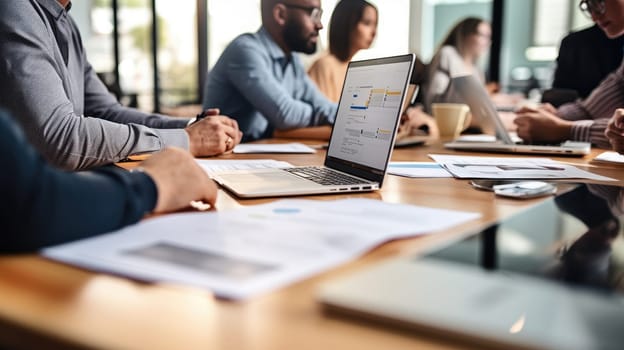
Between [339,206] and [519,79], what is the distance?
18.4 ft

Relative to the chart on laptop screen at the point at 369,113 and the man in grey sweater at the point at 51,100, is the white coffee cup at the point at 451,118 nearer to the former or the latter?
the chart on laptop screen at the point at 369,113

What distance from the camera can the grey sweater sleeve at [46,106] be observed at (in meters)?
1.33

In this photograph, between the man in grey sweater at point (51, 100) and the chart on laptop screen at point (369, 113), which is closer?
the chart on laptop screen at point (369, 113)

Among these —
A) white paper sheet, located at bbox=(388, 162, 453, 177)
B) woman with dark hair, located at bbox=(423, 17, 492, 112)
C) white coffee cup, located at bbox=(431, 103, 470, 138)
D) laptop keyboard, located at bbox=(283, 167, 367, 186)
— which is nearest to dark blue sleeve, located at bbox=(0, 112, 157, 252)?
laptop keyboard, located at bbox=(283, 167, 367, 186)

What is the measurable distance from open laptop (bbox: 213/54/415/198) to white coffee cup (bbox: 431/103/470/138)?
1.14 meters

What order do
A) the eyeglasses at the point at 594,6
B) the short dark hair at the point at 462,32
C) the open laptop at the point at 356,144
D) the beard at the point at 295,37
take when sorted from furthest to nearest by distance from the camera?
the short dark hair at the point at 462,32
the beard at the point at 295,37
the eyeglasses at the point at 594,6
the open laptop at the point at 356,144

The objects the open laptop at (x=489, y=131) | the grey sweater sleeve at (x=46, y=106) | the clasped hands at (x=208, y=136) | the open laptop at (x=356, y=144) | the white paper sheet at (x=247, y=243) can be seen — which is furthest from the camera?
the open laptop at (x=489, y=131)

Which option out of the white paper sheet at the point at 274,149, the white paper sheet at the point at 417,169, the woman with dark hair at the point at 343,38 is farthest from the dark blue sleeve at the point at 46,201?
the woman with dark hair at the point at 343,38

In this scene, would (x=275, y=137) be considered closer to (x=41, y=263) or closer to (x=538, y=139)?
(x=538, y=139)

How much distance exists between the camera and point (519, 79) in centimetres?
609

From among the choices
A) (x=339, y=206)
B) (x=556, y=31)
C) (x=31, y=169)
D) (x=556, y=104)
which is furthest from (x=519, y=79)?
(x=31, y=169)

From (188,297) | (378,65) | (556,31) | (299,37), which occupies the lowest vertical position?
(188,297)

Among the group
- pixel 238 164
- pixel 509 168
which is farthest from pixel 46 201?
pixel 509 168

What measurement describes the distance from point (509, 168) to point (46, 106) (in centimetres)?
107
